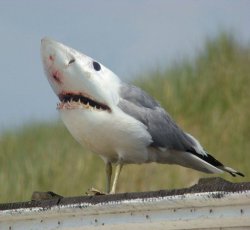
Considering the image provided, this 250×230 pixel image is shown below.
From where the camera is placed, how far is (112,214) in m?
3.75

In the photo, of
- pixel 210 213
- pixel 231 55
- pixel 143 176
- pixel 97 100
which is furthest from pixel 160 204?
pixel 231 55

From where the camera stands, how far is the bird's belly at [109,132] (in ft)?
15.5

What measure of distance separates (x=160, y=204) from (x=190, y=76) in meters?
10.3

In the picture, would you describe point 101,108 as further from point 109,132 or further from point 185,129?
point 185,129

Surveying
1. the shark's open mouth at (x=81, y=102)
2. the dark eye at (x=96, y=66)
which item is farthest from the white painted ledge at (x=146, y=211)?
the dark eye at (x=96, y=66)

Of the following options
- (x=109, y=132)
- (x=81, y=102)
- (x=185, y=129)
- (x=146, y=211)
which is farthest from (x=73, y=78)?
(x=185, y=129)

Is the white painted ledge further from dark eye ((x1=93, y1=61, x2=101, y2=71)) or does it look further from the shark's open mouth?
dark eye ((x1=93, y1=61, x2=101, y2=71))

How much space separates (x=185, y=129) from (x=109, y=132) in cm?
838

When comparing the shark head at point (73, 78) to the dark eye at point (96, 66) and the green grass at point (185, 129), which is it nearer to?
the dark eye at point (96, 66)

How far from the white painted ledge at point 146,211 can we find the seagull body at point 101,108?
79 cm

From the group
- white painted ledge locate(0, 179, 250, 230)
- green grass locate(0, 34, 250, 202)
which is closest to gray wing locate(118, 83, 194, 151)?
white painted ledge locate(0, 179, 250, 230)

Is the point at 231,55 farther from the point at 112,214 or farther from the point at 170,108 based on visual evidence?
the point at 112,214

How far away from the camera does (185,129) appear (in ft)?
42.9

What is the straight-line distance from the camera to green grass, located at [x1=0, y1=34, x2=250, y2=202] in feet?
40.0
